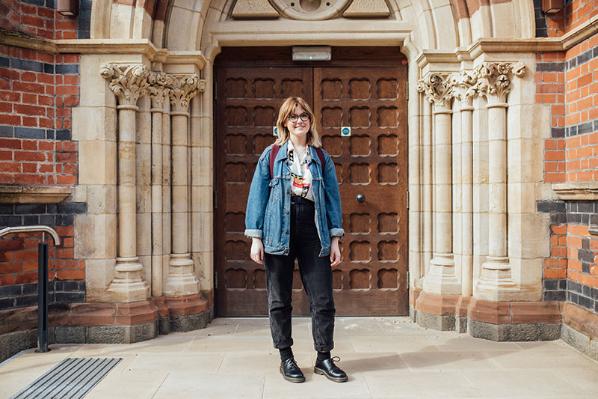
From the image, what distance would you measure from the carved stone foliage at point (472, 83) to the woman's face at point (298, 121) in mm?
1909

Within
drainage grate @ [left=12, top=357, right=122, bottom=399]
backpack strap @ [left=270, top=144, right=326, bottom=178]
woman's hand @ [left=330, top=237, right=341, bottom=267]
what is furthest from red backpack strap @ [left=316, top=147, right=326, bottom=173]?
drainage grate @ [left=12, top=357, right=122, bottom=399]

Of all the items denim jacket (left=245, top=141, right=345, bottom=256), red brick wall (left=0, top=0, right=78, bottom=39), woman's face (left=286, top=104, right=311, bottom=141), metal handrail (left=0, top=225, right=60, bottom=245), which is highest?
red brick wall (left=0, top=0, right=78, bottom=39)

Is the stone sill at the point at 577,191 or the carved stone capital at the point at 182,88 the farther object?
the carved stone capital at the point at 182,88

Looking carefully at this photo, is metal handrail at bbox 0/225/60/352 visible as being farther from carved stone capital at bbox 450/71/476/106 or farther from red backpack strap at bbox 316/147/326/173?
carved stone capital at bbox 450/71/476/106

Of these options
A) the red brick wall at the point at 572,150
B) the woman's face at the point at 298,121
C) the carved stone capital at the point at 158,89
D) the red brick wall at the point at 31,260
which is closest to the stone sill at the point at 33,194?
the red brick wall at the point at 31,260

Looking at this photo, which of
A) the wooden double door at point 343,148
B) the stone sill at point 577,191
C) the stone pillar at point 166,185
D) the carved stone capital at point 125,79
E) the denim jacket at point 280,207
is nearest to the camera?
the denim jacket at point 280,207

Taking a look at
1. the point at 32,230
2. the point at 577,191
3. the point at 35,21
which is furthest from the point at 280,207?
the point at 35,21

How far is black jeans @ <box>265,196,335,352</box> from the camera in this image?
3631mm

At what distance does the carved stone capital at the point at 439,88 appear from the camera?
509 cm

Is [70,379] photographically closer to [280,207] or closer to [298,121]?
[280,207]

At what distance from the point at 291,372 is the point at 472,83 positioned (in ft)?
9.49

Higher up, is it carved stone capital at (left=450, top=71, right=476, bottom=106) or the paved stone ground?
carved stone capital at (left=450, top=71, right=476, bottom=106)

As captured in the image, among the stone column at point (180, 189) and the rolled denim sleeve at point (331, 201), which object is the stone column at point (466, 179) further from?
the stone column at point (180, 189)

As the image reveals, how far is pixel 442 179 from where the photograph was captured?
5133 mm
